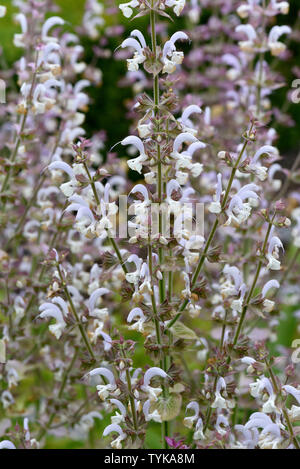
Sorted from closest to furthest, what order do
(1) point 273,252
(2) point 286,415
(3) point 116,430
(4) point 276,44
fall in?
(2) point 286,415, (3) point 116,430, (1) point 273,252, (4) point 276,44

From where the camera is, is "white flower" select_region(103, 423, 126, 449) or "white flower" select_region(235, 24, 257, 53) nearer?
"white flower" select_region(103, 423, 126, 449)

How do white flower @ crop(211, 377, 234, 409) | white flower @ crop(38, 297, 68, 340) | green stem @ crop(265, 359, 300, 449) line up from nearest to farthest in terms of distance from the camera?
green stem @ crop(265, 359, 300, 449), white flower @ crop(211, 377, 234, 409), white flower @ crop(38, 297, 68, 340)

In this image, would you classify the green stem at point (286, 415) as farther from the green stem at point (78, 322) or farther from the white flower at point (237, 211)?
the green stem at point (78, 322)

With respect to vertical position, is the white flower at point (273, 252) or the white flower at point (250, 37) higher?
the white flower at point (250, 37)

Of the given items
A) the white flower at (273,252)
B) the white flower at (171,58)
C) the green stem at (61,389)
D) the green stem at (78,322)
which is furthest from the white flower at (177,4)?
the green stem at (61,389)

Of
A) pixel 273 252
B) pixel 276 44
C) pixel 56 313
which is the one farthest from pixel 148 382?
pixel 276 44

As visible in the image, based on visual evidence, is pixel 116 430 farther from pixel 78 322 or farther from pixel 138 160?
pixel 138 160

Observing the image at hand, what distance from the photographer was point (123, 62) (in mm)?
6297

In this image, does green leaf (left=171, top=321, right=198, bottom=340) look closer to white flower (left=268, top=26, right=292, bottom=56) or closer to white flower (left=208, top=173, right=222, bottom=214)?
white flower (left=208, top=173, right=222, bottom=214)

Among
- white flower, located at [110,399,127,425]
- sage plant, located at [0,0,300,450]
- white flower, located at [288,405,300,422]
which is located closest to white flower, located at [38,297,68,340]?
sage plant, located at [0,0,300,450]

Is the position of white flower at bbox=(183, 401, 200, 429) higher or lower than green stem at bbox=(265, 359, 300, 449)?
lower

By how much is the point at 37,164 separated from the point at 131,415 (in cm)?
199
